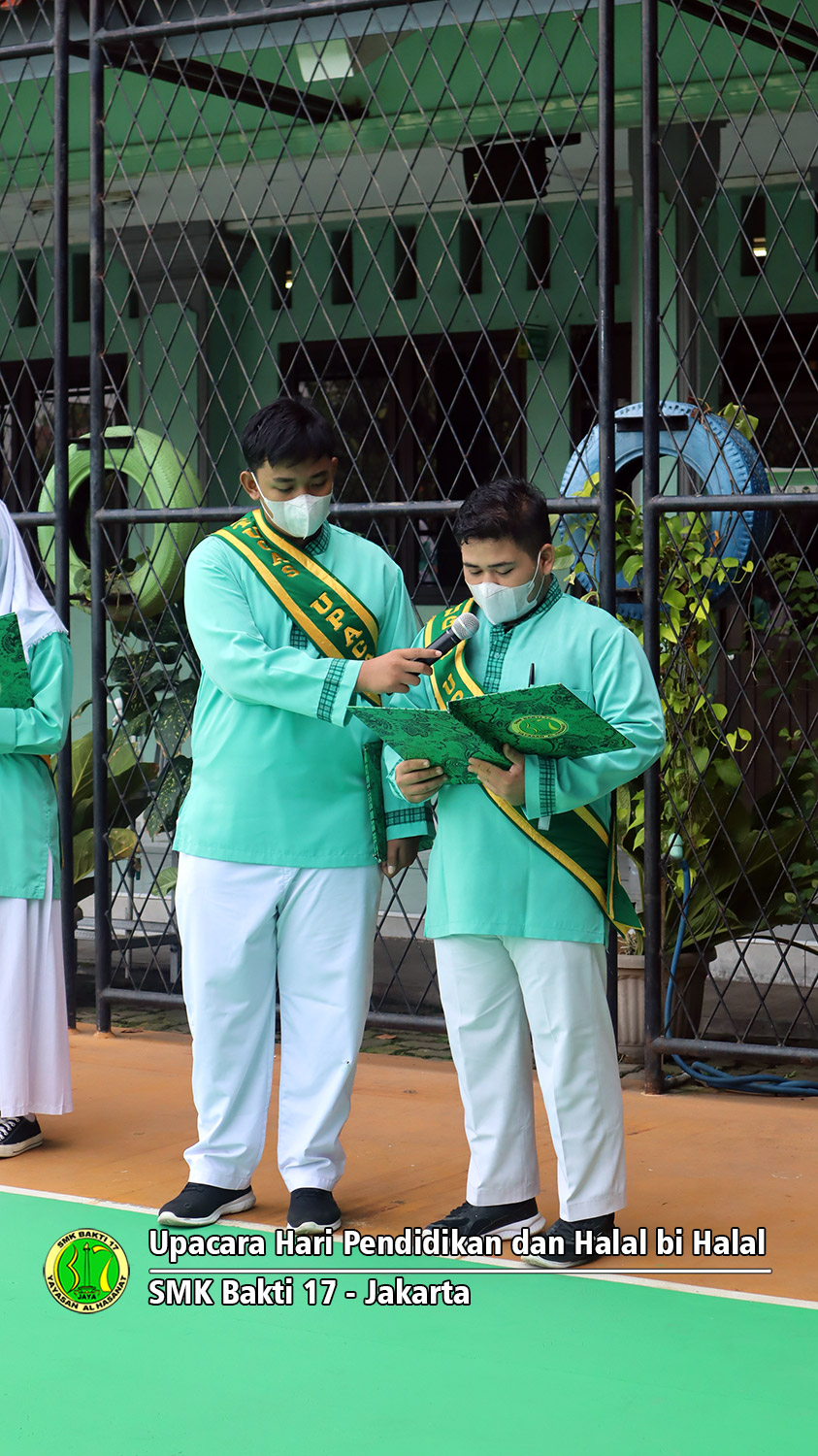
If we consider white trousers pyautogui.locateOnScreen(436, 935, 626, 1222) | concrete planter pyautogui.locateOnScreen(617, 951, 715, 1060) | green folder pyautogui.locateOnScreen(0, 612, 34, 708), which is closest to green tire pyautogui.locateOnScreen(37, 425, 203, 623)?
green folder pyautogui.locateOnScreen(0, 612, 34, 708)

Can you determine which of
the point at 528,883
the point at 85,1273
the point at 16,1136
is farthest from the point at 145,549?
the point at 85,1273

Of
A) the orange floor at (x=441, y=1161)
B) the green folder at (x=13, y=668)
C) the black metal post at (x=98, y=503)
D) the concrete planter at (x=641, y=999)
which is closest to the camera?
the orange floor at (x=441, y=1161)

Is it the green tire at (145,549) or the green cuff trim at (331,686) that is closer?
the green cuff trim at (331,686)

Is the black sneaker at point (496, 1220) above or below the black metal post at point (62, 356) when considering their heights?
below

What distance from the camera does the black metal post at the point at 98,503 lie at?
17.0 ft

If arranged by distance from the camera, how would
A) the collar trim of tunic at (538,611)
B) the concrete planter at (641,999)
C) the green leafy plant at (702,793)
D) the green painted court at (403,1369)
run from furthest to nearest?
the concrete planter at (641,999), the green leafy plant at (702,793), the collar trim of tunic at (538,611), the green painted court at (403,1369)

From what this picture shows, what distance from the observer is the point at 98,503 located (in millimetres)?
5223

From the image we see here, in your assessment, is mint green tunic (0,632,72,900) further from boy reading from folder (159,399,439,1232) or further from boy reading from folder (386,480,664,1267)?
boy reading from folder (386,480,664,1267)

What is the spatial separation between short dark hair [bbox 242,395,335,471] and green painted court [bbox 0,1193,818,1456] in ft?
4.71

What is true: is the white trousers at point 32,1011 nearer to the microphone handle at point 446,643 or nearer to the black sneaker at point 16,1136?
the black sneaker at point 16,1136

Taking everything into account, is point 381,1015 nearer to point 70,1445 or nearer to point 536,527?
point 536,527

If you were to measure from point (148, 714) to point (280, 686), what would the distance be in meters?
2.71

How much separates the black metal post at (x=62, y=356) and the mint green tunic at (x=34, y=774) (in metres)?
1.19

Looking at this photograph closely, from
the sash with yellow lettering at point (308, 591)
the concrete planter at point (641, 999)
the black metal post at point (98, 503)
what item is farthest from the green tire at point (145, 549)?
the sash with yellow lettering at point (308, 591)
